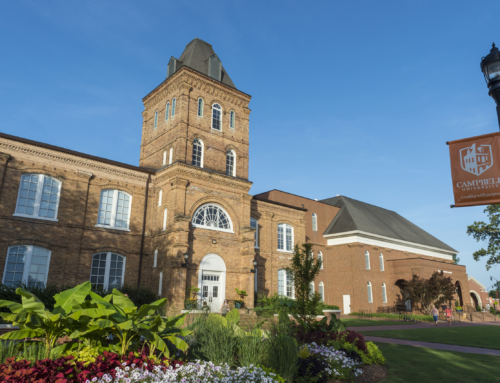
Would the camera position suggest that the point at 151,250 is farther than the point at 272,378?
Yes

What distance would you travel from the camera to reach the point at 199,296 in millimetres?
22172

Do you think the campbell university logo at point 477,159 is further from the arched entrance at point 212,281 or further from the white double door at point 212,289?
the white double door at point 212,289

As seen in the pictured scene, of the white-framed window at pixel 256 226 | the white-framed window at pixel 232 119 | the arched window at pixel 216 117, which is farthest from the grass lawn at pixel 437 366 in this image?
the white-framed window at pixel 232 119

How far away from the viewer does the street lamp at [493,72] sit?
18.7ft

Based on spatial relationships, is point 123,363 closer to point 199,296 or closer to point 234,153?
point 199,296

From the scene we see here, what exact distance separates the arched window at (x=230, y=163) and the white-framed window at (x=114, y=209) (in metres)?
7.35

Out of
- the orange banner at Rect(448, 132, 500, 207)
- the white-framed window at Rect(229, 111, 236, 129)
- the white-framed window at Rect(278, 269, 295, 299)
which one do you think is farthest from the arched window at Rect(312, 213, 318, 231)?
the orange banner at Rect(448, 132, 500, 207)

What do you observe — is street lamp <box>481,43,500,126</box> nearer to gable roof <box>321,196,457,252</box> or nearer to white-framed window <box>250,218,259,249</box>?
white-framed window <box>250,218,259,249</box>

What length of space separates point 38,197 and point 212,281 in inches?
439

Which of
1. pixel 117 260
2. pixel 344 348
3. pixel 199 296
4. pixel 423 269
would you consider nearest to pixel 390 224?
pixel 423 269

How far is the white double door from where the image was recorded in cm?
2248

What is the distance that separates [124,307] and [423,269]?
38.9m

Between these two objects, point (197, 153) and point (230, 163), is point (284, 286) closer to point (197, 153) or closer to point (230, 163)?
point (230, 163)

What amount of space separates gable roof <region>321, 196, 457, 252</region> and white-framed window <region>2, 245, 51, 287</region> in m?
28.9
